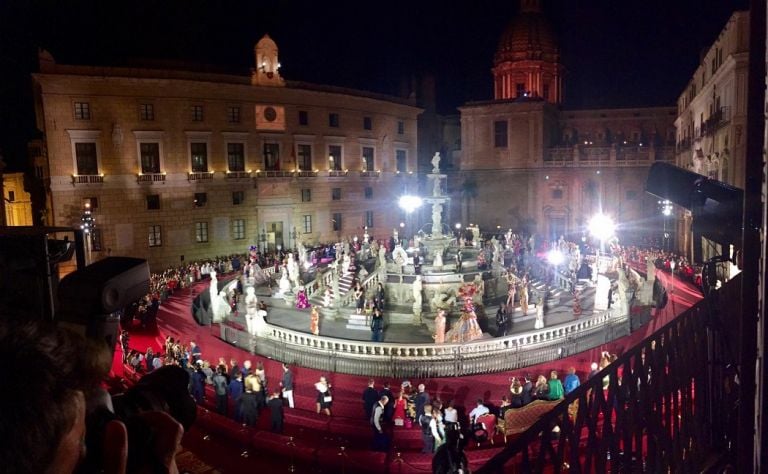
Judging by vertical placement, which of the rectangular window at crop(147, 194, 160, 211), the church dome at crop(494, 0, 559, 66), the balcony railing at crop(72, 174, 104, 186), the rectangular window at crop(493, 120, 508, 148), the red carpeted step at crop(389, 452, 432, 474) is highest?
the church dome at crop(494, 0, 559, 66)

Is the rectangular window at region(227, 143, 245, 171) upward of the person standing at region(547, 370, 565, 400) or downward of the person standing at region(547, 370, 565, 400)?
upward

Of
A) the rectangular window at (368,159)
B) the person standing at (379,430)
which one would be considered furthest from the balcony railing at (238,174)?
the person standing at (379,430)

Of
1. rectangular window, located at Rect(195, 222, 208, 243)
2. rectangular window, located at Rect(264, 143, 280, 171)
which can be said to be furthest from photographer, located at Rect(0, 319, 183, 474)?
rectangular window, located at Rect(264, 143, 280, 171)

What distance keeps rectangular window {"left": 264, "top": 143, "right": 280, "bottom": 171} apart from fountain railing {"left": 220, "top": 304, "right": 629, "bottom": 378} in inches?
1010

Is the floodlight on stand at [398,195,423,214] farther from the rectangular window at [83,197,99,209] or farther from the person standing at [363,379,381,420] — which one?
the rectangular window at [83,197,99,209]

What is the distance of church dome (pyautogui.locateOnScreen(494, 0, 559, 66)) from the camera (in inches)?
2025

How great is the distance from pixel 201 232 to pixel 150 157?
5.95m

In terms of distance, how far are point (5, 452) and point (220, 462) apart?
10616 millimetres

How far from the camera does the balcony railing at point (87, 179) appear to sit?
1329 inches

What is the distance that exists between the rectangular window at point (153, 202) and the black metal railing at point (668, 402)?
117 feet

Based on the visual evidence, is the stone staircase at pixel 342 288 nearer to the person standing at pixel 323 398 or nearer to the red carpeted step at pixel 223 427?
the person standing at pixel 323 398

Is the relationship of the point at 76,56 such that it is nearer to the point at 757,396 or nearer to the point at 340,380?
the point at 340,380

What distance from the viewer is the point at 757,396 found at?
98.3 inches

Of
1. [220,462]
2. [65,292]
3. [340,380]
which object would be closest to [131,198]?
[340,380]
